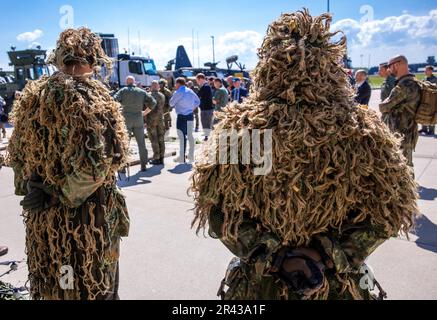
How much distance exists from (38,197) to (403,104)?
4.66 metres

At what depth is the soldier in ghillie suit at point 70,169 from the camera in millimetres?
2061

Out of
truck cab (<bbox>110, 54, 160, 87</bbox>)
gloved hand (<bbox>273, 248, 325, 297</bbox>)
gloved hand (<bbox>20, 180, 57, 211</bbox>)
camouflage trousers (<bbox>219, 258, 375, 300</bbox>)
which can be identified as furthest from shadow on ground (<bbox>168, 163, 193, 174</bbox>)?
truck cab (<bbox>110, 54, 160, 87</bbox>)

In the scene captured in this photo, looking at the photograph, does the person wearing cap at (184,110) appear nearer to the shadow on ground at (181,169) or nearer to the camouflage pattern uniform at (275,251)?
the shadow on ground at (181,169)

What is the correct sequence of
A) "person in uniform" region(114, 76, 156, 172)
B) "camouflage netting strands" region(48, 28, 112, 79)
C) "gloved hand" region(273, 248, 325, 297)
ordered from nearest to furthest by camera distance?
1. "gloved hand" region(273, 248, 325, 297)
2. "camouflage netting strands" region(48, 28, 112, 79)
3. "person in uniform" region(114, 76, 156, 172)

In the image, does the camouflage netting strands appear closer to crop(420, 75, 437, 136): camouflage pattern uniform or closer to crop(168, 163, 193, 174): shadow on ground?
crop(168, 163, 193, 174): shadow on ground

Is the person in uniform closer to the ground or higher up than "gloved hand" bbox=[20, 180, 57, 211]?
higher up

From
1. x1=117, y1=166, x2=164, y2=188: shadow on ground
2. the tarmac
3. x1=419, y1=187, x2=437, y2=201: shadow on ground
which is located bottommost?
the tarmac

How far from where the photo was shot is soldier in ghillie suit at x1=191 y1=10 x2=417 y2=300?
1487 mm

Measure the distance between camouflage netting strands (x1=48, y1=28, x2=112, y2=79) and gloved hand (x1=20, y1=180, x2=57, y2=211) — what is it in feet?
2.38

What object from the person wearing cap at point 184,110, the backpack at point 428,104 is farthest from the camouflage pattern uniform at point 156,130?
the backpack at point 428,104

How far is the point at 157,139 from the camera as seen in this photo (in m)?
7.88
